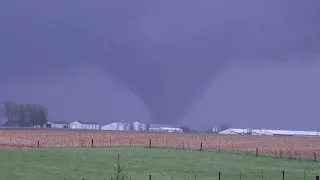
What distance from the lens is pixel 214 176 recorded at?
39188 mm

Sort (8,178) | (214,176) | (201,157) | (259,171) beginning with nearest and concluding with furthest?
(8,178)
(214,176)
(259,171)
(201,157)

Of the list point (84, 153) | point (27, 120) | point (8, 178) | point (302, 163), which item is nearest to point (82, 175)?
point (8, 178)

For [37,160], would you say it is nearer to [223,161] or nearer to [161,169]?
→ [161,169]

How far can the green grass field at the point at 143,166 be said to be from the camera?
35.8 m

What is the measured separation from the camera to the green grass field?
118ft

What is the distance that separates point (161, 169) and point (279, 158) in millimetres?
22370

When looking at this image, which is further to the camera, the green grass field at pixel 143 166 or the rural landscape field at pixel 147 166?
the rural landscape field at pixel 147 166

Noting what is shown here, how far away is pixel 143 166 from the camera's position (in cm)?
4312

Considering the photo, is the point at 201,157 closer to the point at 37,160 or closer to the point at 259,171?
the point at 259,171

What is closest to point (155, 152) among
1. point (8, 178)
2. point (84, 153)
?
point (84, 153)

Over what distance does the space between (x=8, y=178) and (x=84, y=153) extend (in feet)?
54.2

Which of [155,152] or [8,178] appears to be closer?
[8,178]

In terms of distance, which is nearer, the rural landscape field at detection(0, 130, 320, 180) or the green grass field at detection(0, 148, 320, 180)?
the green grass field at detection(0, 148, 320, 180)

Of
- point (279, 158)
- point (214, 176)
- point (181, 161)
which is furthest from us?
point (279, 158)
